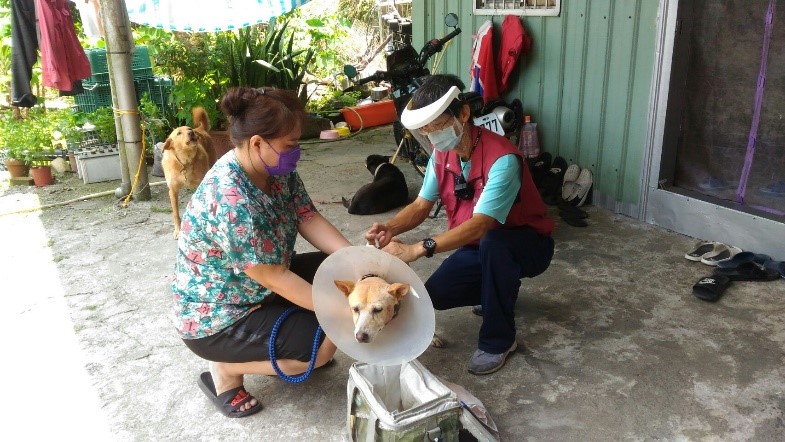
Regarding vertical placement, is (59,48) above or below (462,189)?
above

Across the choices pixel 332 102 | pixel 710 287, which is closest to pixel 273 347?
pixel 710 287

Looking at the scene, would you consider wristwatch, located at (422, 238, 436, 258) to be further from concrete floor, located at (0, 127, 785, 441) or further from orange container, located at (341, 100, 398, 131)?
orange container, located at (341, 100, 398, 131)

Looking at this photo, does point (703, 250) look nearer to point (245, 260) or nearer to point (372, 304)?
point (372, 304)

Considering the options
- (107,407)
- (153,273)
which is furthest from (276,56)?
(107,407)

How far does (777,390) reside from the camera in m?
2.66

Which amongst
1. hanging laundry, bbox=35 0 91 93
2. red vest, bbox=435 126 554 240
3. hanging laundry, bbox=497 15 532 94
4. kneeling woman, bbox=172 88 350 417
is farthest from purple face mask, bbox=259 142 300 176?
hanging laundry, bbox=35 0 91 93

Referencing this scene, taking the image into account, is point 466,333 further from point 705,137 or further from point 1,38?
point 1,38

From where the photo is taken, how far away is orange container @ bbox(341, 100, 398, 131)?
8.59m

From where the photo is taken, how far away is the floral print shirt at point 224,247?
2.25 meters

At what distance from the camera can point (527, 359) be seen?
9.74 ft

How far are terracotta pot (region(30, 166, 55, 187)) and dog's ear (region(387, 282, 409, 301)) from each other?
17.8 ft

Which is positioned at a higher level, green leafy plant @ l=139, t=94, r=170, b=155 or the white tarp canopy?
the white tarp canopy

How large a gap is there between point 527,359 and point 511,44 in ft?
10.7

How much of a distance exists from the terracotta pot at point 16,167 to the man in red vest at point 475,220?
509cm
